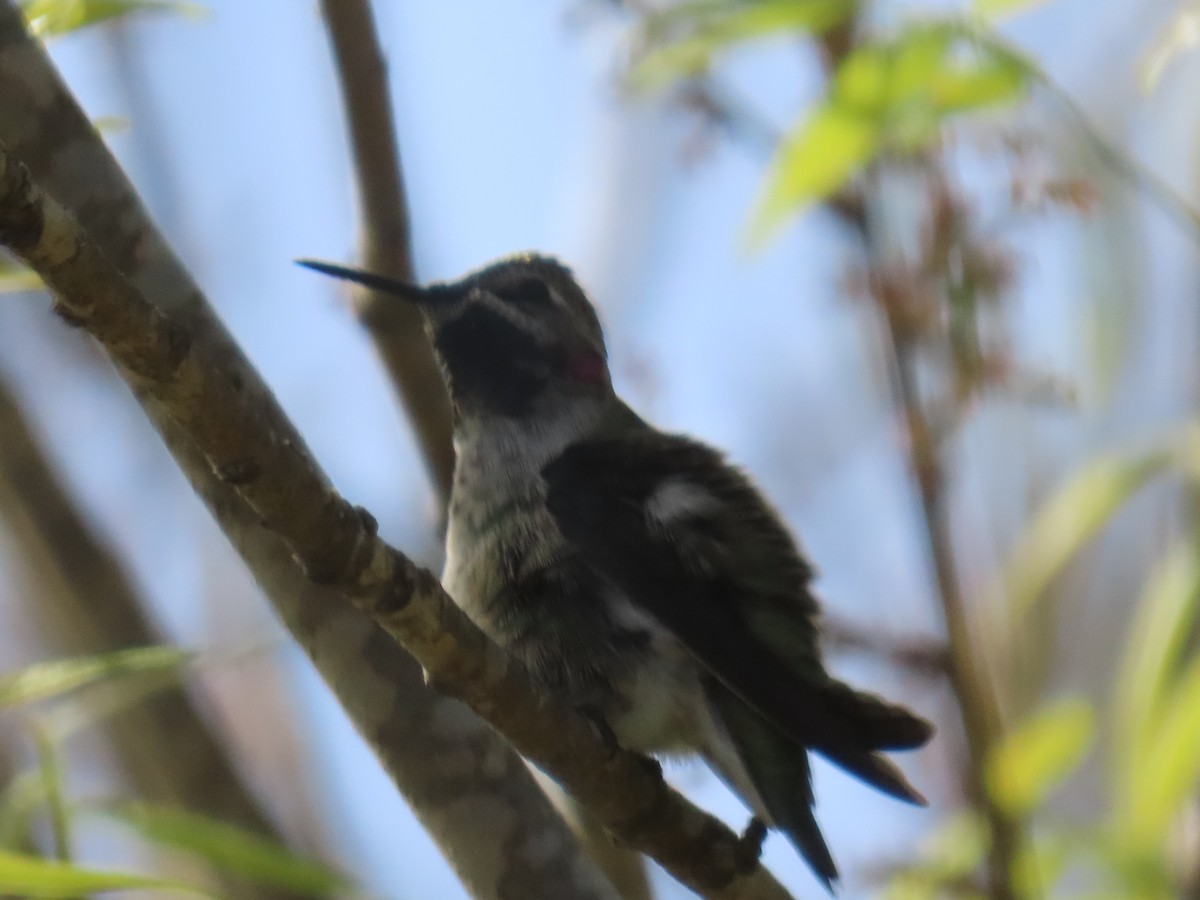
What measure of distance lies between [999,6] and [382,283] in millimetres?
1036

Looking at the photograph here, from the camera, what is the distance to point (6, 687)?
5.54 ft

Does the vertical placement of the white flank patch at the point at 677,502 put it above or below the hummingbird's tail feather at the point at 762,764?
above

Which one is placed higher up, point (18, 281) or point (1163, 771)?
point (1163, 771)

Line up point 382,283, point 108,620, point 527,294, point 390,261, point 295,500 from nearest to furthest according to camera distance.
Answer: point 295,500, point 382,283, point 390,261, point 527,294, point 108,620

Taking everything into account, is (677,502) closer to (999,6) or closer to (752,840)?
(752,840)

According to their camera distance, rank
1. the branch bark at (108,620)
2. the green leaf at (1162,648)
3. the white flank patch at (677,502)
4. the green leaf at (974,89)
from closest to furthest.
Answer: the green leaf at (974,89)
the white flank patch at (677,502)
the green leaf at (1162,648)
the branch bark at (108,620)

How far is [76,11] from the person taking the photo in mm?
1696

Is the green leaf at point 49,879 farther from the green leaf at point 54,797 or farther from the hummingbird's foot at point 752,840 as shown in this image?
the hummingbird's foot at point 752,840

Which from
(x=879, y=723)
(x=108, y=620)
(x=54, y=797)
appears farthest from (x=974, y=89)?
(x=108, y=620)

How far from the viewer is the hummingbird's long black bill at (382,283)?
223cm

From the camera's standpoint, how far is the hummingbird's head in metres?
2.67

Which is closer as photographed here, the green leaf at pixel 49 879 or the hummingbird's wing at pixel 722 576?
the green leaf at pixel 49 879

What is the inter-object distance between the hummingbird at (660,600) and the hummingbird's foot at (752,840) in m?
0.05

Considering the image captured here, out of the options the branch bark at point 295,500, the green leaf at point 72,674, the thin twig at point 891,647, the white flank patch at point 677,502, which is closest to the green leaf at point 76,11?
the branch bark at point 295,500
